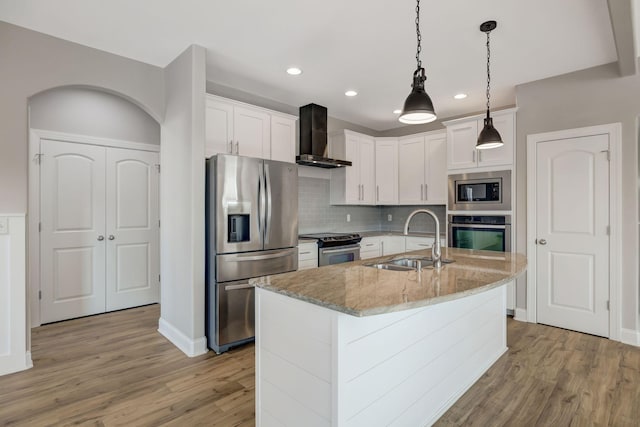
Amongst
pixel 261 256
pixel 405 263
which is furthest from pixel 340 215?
pixel 405 263

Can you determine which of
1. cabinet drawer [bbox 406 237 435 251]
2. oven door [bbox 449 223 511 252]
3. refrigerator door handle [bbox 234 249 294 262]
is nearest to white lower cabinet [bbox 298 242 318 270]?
refrigerator door handle [bbox 234 249 294 262]

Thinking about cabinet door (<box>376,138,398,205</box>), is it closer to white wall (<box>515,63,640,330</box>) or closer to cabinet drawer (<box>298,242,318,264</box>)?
cabinet drawer (<box>298,242,318,264</box>)

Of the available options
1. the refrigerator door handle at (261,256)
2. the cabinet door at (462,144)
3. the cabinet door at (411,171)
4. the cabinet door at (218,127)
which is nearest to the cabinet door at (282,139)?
the cabinet door at (218,127)

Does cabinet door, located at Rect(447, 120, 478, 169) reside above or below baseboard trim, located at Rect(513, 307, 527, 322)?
above

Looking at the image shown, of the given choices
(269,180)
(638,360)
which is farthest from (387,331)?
(638,360)

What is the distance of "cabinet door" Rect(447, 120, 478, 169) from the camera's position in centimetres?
425

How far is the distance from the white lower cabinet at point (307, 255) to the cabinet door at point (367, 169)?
1.43 metres

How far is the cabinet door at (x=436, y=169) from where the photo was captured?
15.9 ft

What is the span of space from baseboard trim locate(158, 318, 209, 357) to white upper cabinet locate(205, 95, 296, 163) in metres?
1.75

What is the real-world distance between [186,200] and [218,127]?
859 millimetres

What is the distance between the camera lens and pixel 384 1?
7.68ft

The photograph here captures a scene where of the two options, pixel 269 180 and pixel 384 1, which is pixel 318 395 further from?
pixel 384 1

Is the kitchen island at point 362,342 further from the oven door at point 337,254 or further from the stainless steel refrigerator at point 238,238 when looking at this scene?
the oven door at point 337,254

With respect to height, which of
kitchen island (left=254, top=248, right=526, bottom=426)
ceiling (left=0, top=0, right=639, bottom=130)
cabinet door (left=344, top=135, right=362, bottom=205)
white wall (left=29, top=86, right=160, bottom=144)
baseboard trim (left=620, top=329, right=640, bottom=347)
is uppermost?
ceiling (left=0, top=0, right=639, bottom=130)
